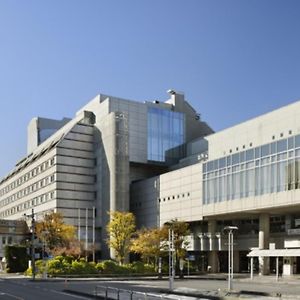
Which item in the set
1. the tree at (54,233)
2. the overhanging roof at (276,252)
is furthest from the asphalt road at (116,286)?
the tree at (54,233)

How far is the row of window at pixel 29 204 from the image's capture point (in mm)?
125125

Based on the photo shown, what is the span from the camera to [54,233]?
95312 millimetres

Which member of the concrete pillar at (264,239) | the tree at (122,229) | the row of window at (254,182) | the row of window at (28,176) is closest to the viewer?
the row of window at (254,182)

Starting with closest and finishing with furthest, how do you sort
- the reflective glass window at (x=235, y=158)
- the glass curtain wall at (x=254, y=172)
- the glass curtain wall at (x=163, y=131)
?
1. the glass curtain wall at (x=254, y=172)
2. the reflective glass window at (x=235, y=158)
3. the glass curtain wall at (x=163, y=131)

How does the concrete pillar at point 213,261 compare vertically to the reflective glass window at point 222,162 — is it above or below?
below

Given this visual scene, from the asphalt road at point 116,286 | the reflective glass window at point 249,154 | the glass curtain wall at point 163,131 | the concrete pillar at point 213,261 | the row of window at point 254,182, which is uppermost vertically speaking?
the glass curtain wall at point 163,131

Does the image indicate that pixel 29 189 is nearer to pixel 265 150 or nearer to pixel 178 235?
pixel 178 235

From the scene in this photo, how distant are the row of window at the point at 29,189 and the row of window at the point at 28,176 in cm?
228

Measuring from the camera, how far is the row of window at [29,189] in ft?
413

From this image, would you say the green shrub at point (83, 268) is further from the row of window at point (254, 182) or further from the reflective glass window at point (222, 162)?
the reflective glass window at point (222, 162)

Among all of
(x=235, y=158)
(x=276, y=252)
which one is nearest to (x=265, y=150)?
(x=235, y=158)

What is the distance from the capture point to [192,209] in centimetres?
9731

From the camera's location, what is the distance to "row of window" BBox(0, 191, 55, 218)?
125 m

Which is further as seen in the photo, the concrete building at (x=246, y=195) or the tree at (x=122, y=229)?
the tree at (x=122, y=229)
